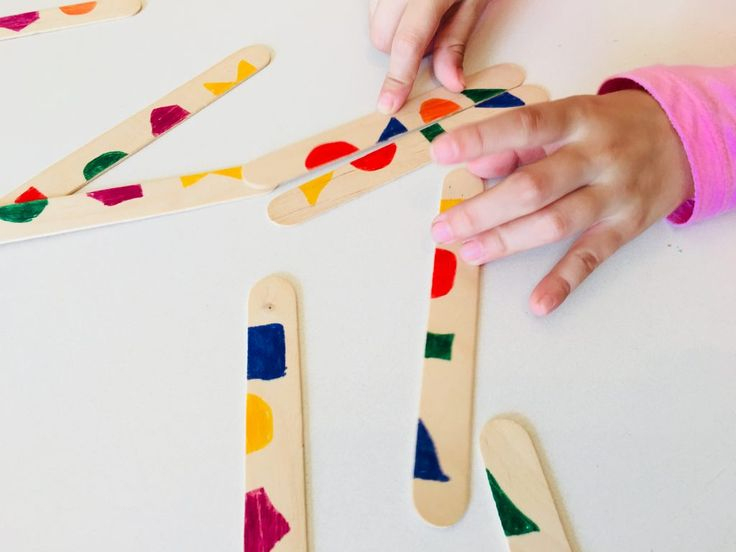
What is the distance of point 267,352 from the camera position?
512 mm

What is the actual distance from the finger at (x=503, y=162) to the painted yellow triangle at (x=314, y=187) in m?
0.14

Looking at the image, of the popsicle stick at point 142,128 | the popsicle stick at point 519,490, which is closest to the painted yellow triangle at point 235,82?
the popsicle stick at point 142,128

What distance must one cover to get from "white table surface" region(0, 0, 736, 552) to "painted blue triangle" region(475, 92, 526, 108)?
42mm

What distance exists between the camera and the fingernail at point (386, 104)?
0.66 metres

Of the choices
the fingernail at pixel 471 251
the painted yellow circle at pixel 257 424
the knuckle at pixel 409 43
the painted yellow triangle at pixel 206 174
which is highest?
the knuckle at pixel 409 43

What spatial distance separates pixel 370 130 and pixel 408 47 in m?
0.10

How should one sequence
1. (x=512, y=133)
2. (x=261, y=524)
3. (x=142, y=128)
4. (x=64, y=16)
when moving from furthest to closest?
(x=64, y=16) < (x=142, y=128) < (x=512, y=133) < (x=261, y=524)

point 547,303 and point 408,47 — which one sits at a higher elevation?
point 408,47

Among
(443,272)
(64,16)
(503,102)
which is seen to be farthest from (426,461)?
(64,16)

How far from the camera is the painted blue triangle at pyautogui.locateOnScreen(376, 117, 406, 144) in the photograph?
2.11ft

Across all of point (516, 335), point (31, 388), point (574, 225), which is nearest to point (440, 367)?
point (516, 335)

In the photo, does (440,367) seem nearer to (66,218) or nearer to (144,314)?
(144,314)

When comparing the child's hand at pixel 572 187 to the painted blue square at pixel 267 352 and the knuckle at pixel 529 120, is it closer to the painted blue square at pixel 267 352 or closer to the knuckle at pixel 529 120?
the knuckle at pixel 529 120

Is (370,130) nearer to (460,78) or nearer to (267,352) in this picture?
(460,78)
